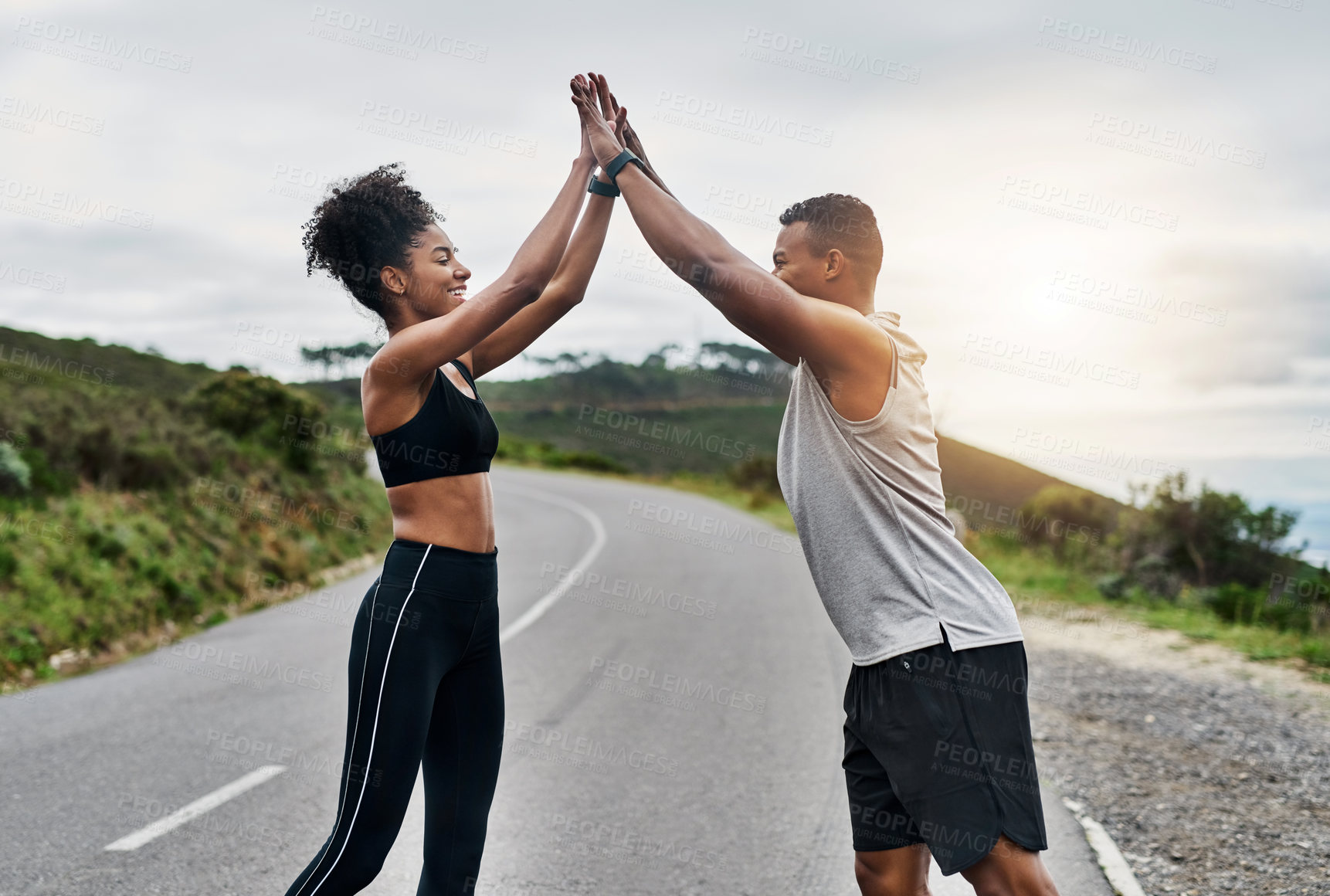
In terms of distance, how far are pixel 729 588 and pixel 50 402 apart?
27.9 ft

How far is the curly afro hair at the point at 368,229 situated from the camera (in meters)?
2.69

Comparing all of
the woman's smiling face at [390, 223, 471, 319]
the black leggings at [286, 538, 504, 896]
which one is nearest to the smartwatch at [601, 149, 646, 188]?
the woman's smiling face at [390, 223, 471, 319]

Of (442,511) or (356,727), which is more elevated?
(442,511)

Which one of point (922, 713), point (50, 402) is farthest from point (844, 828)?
point (50, 402)

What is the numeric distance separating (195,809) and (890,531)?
3786mm

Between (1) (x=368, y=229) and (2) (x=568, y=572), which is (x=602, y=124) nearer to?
(1) (x=368, y=229)

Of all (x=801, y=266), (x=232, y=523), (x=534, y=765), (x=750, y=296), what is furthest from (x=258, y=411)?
(x=750, y=296)

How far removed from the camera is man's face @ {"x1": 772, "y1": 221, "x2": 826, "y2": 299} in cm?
246

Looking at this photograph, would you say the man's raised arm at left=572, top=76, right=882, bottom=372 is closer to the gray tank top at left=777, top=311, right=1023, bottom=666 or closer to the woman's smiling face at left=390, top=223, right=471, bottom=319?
the gray tank top at left=777, top=311, right=1023, bottom=666

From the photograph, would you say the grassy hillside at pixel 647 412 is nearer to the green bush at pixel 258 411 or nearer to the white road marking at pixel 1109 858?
the green bush at pixel 258 411

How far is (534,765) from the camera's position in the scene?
5.52 metres

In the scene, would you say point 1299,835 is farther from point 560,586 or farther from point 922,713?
point 560,586

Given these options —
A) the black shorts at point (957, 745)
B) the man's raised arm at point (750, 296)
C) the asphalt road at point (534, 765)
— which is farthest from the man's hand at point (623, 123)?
the asphalt road at point (534, 765)

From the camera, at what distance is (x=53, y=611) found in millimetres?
8461
